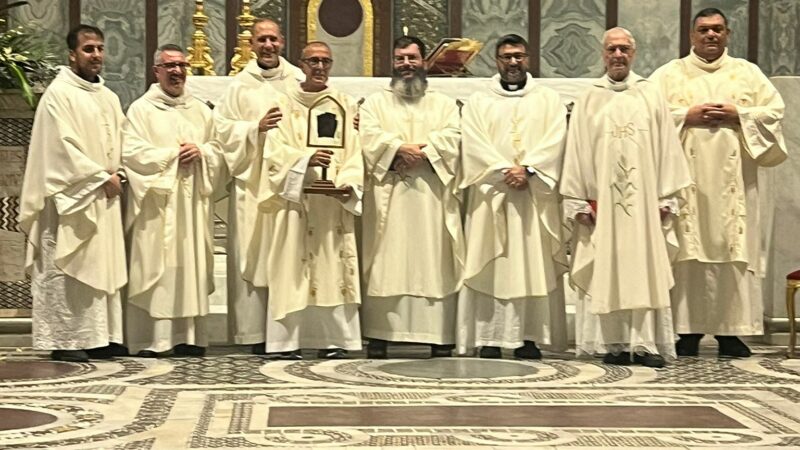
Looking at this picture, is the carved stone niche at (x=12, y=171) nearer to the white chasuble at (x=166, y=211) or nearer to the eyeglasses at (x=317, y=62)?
the white chasuble at (x=166, y=211)

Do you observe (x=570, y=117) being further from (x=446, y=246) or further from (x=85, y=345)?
(x=85, y=345)

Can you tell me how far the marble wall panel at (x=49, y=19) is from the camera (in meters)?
14.3

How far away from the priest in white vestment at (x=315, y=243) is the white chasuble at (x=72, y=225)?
947mm

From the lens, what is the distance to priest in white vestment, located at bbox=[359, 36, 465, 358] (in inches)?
376

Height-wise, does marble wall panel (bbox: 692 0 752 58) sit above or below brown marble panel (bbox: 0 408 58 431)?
above

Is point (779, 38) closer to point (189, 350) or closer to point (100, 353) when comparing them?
point (189, 350)

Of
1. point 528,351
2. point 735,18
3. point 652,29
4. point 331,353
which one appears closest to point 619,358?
point 528,351

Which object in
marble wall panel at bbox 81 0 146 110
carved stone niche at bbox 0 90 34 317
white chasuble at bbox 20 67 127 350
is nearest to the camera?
white chasuble at bbox 20 67 127 350

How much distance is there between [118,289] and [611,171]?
306cm

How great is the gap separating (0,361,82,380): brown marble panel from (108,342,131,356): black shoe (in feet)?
1.55

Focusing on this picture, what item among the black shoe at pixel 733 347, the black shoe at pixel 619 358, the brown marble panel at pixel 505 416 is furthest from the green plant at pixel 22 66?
the black shoe at pixel 733 347

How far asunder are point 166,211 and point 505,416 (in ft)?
10.7

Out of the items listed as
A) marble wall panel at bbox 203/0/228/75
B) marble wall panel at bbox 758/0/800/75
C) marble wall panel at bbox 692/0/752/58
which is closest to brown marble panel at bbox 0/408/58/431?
marble wall panel at bbox 203/0/228/75

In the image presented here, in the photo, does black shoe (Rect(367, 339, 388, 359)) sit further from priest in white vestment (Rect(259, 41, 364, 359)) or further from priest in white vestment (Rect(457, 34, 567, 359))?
priest in white vestment (Rect(457, 34, 567, 359))
